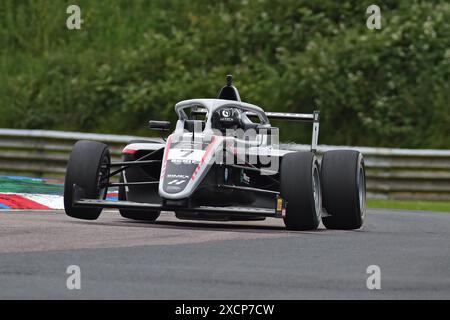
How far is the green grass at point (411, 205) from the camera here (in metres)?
19.3

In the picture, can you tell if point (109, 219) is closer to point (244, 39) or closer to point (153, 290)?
point (153, 290)

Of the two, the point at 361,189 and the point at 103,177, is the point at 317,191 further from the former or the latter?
the point at 103,177

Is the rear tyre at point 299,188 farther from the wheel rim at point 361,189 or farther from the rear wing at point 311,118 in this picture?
the rear wing at point 311,118

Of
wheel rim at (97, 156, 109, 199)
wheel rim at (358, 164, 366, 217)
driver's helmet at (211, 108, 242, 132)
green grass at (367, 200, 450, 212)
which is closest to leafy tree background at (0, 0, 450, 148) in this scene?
green grass at (367, 200, 450, 212)

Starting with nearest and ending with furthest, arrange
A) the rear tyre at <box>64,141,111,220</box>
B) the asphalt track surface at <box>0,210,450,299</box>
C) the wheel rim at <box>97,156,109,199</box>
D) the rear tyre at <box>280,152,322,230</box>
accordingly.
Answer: the asphalt track surface at <box>0,210,450,299</box> < the rear tyre at <box>280,152,322,230</box> < the rear tyre at <box>64,141,111,220</box> < the wheel rim at <box>97,156,109,199</box>

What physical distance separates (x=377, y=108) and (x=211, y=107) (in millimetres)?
10132

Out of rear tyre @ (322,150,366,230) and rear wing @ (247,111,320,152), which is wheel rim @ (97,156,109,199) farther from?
rear tyre @ (322,150,366,230)

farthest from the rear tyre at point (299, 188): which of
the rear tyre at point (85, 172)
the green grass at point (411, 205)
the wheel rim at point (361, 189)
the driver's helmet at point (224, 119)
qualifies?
the green grass at point (411, 205)

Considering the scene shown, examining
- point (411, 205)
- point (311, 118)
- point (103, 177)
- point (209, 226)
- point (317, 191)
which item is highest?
point (311, 118)

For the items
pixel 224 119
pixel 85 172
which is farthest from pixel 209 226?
pixel 85 172

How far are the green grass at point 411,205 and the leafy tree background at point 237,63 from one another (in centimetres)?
224

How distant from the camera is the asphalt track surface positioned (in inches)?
299

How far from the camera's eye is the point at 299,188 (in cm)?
1204

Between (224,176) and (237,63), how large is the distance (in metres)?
12.2
